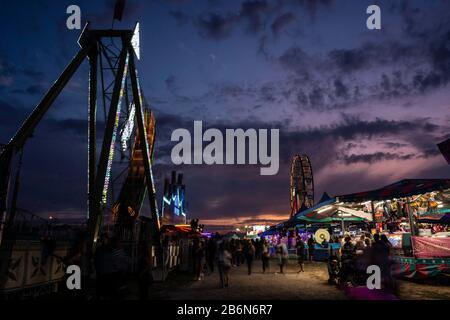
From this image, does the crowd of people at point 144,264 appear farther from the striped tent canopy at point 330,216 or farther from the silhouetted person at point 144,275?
the striped tent canopy at point 330,216

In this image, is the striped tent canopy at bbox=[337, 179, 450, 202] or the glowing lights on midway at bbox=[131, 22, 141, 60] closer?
the striped tent canopy at bbox=[337, 179, 450, 202]

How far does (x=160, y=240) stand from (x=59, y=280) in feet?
24.0

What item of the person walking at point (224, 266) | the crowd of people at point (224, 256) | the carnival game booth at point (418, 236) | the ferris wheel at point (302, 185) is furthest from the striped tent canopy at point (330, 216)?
the ferris wheel at point (302, 185)

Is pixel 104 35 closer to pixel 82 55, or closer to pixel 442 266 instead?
pixel 82 55

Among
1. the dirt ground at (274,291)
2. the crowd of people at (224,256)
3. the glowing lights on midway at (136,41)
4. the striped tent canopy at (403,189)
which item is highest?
the glowing lights on midway at (136,41)

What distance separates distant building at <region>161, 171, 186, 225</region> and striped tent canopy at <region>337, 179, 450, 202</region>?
121 ft

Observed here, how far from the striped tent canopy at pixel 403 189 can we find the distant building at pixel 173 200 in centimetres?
3702

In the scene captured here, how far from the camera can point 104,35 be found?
57.2ft

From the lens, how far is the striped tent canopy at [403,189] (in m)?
10.9

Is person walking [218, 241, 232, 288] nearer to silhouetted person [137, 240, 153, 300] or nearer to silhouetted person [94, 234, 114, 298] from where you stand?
silhouetted person [137, 240, 153, 300]

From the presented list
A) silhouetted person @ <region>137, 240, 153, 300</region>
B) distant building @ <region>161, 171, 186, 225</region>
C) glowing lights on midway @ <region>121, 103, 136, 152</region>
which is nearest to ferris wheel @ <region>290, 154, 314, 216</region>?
distant building @ <region>161, 171, 186, 225</region>

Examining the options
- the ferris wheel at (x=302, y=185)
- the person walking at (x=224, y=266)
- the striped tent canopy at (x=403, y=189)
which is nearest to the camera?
the striped tent canopy at (x=403, y=189)

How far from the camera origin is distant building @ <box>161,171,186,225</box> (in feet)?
170
